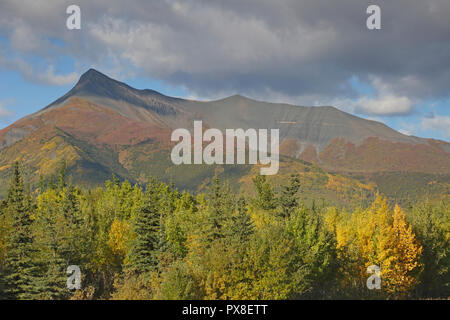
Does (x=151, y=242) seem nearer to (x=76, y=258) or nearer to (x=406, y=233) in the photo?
(x=76, y=258)

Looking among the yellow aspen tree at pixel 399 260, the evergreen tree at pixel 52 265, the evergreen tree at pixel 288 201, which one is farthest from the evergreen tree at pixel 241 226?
the evergreen tree at pixel 52 265

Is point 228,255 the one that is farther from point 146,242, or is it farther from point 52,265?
point 52,265

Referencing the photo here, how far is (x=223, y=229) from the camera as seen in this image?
55.5m

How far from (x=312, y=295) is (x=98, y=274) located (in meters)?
38.4

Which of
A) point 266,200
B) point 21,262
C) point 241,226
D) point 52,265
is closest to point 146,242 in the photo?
point 52,265

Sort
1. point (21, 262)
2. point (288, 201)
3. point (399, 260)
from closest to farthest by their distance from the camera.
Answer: point (21, 262), point (399, 260), point (288, 201)

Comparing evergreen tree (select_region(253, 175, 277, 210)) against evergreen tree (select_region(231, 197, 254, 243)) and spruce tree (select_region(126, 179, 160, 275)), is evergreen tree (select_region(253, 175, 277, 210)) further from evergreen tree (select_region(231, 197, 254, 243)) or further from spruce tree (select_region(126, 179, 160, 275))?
spruce tree (select_region(126, 179, 160, 275))

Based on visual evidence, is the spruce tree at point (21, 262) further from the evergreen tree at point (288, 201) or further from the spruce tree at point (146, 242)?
the evergreen tree at point (288, 201)

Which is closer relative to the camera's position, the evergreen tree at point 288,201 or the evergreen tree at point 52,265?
the evergreen tree at point 52,265

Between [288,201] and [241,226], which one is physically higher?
[288,201]

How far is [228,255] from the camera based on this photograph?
40531 mm

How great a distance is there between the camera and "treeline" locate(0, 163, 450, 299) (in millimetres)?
39844

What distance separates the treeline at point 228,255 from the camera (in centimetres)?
3984
